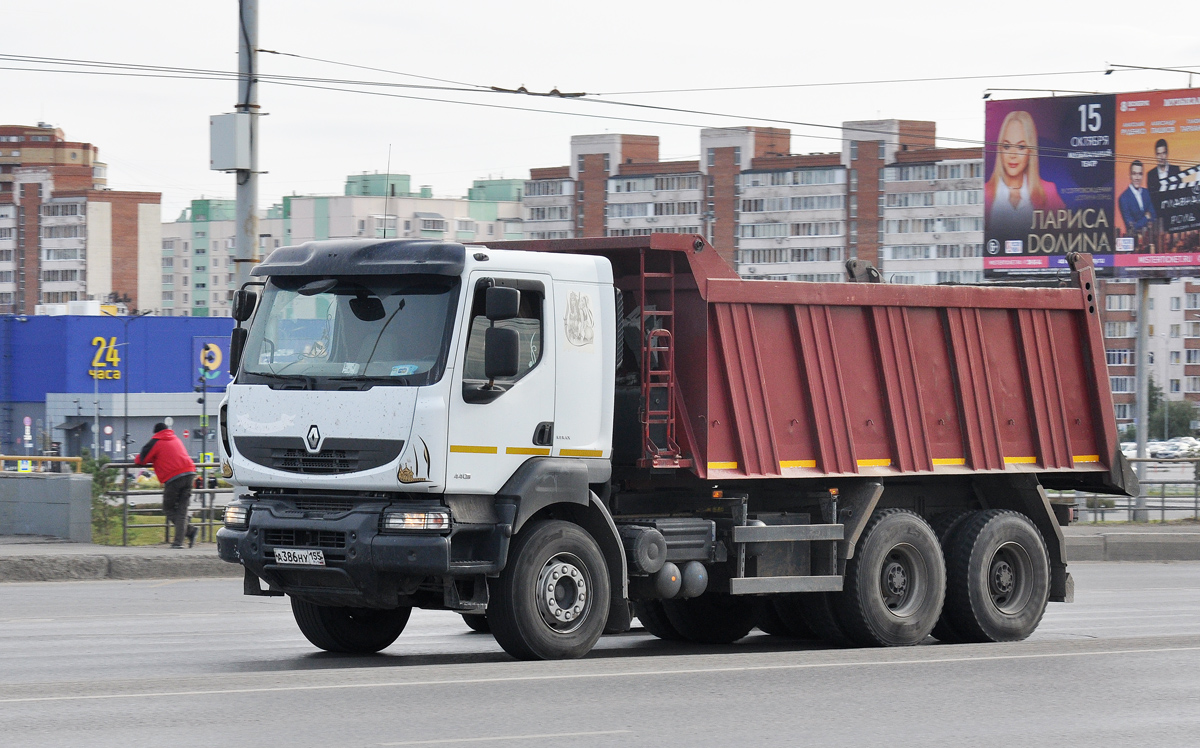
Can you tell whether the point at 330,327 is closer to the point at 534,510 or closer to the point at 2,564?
the point at 534,510

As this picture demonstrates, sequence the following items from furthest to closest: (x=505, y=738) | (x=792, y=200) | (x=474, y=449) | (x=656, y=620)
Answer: (x=792, y=200) < (x=656, y=620) < (x=474, y=449) < (x=505, y=738)

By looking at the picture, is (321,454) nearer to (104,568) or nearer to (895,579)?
(895,579)

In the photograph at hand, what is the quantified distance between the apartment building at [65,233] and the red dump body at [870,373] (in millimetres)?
143553

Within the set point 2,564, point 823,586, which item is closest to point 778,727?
point 823,586

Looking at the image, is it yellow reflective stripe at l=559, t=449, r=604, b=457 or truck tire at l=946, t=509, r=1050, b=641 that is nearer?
yellow reflective stripe at l=559, t=449, r=604, b=457

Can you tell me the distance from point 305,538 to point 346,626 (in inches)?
57.8

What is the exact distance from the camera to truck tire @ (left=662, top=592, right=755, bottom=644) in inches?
508

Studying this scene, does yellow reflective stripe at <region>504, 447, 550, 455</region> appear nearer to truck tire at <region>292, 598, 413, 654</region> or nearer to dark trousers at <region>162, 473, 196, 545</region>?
truck tire at <region>292, 598, 413, 654</region>

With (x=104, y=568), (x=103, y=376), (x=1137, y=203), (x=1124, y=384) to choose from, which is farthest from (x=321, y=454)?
(x=1124, y=384)

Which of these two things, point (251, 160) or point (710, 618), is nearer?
point (710, 618)

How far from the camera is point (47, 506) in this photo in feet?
63.3

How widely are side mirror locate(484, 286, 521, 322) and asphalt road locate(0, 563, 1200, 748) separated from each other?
2180 millimetres

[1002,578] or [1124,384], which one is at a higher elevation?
[1124,384]

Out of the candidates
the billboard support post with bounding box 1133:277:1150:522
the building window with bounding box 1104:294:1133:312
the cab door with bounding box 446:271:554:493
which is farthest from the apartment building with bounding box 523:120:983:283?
the cab door with bounding box 446:271:554:493
